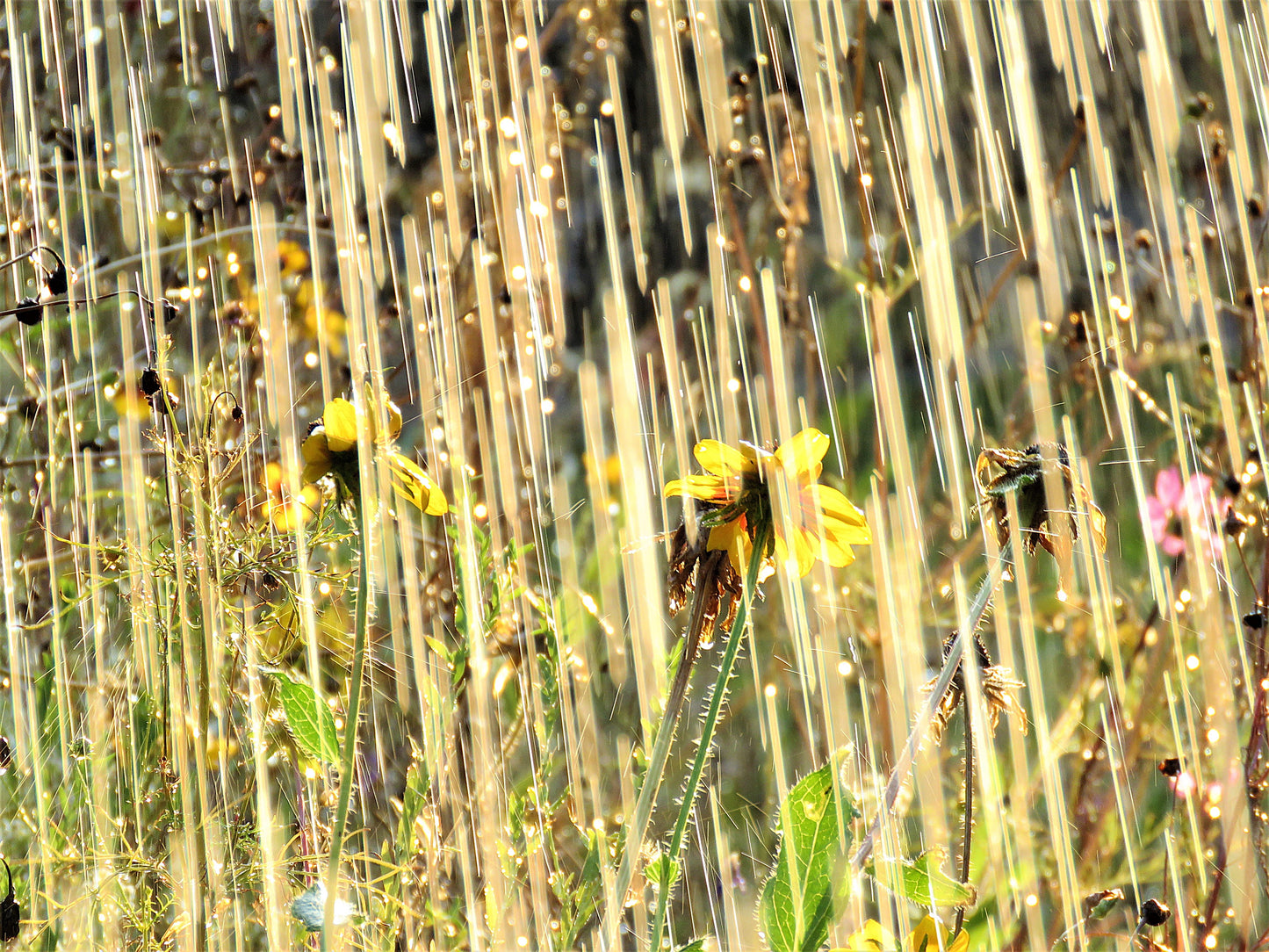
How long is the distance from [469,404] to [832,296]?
0.73m

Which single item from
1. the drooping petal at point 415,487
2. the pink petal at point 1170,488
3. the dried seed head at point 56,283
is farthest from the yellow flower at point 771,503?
the pink petal at point 1170,488

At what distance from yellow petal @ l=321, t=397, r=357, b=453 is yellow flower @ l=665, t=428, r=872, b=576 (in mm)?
137

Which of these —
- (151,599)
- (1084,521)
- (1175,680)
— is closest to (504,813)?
(151,599)

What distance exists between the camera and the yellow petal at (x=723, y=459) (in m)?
0.46

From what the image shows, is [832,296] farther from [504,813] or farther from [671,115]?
[504,813]

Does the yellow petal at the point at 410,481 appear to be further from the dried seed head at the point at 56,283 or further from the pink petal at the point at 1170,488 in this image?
the pink petal at the point at 1170,488

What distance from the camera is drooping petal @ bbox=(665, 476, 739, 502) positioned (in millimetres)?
457

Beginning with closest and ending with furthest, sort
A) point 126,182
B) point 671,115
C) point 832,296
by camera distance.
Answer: point 126,182
point 671,115
point 832,296

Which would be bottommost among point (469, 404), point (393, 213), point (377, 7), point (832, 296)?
point (469, 404)

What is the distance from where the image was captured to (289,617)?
565mm

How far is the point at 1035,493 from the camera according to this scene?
0.46 meters

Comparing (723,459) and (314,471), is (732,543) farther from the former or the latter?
(314,471)

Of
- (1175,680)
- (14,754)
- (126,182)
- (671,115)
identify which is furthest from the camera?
(671,115)

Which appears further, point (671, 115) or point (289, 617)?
point (671, 115)
